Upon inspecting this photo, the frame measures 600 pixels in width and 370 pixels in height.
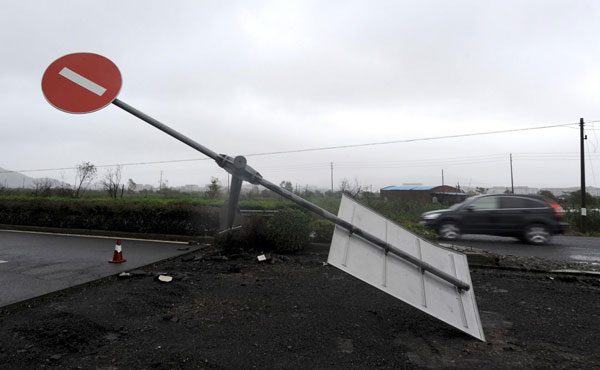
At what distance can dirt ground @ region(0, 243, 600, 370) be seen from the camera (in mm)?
2705

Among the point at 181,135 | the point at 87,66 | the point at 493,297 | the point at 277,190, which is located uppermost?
the point at 87,66

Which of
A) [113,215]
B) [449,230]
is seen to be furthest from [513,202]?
[113,215]

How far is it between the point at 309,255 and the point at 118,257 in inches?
164

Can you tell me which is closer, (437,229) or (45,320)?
(45,320)

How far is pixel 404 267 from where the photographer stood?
2924 millimetres

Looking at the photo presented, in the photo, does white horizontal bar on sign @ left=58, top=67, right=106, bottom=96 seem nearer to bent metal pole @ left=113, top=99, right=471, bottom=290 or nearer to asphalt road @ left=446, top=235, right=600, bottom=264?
bent metal pole @ left=113, top=99, right=471, bottom=290

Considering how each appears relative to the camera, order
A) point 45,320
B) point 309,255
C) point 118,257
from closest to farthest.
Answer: point 45,320 < point 118,257 < point 309,255

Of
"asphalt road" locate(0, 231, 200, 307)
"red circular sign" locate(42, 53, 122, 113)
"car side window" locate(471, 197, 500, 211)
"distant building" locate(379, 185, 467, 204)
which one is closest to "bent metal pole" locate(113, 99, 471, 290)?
"red circular sign" locate(42, 53, 122, 113)

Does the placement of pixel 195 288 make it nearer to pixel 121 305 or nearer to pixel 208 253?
pixel 121 305

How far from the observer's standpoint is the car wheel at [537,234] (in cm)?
953

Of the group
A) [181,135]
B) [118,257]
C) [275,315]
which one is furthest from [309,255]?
[181,135]

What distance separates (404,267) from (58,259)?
24.3 feet

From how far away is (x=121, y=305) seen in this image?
3.98 m

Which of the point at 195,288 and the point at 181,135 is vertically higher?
the point at 181,135
